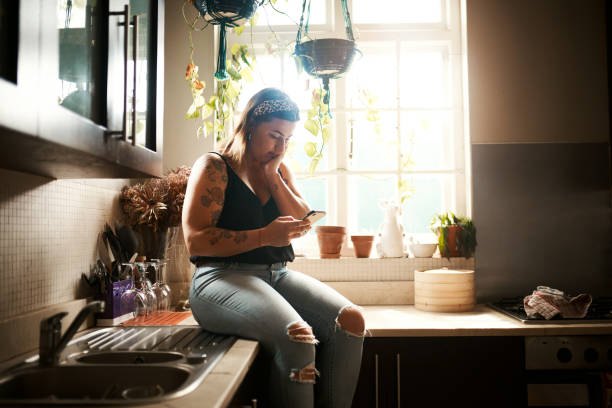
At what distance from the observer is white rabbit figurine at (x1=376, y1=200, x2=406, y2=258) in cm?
254

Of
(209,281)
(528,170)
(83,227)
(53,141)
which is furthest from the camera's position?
(528,170)

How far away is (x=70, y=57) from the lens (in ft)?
3.46

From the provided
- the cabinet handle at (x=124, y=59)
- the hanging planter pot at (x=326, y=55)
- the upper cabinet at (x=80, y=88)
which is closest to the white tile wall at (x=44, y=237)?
the upper cabinet at (x=80, y=88)

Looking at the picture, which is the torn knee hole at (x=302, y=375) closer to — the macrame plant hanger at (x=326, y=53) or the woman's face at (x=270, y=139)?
the woman's face at (x=270, y=139)

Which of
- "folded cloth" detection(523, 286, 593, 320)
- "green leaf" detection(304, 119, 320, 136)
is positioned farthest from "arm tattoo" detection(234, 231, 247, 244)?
"folded cloth" detection(523, 286, 593, 320)

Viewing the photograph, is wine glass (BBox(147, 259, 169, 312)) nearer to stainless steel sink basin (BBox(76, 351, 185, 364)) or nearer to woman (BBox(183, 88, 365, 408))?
woman (BBox(183, 88, 365, 408))

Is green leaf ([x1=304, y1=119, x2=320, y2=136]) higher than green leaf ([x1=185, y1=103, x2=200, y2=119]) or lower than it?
lower

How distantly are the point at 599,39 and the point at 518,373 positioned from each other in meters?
1.81

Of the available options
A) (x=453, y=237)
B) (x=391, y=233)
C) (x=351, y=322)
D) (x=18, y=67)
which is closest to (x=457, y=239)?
(x=453, y=237)

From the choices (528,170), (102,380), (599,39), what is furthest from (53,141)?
(599,39)

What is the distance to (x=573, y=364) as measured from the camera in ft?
6.21

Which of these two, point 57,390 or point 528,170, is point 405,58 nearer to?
point 528,170

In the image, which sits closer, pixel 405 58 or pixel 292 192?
pixel 292 192

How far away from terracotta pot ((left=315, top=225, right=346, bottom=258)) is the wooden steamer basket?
46 centimetres
